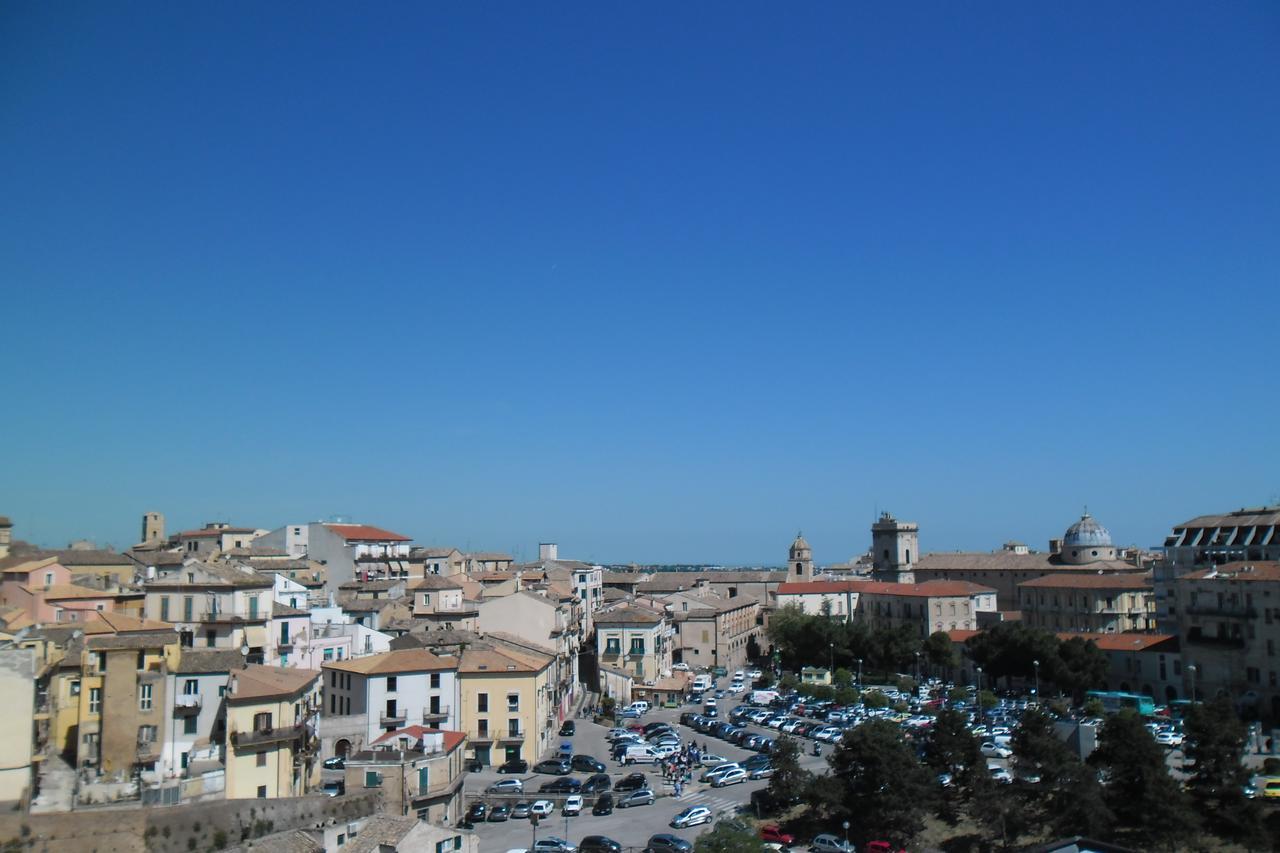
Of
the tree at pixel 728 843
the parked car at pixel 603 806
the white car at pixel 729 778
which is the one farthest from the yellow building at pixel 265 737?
the white car at pixel 729 778

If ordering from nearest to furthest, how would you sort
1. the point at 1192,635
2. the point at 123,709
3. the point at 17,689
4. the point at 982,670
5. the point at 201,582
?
1. the point at 17,689
2. the point at 123,709
3. the point at 201,582
4. the point at 1192,635
5. the point at 982,670

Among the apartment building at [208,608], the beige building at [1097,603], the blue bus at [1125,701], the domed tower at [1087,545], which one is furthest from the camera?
the domed tower at [1087,545]

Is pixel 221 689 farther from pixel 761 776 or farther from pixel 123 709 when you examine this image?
pixel 761 776

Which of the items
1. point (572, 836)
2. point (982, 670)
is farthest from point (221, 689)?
point (982, 670)

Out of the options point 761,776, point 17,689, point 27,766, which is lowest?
point 761,776

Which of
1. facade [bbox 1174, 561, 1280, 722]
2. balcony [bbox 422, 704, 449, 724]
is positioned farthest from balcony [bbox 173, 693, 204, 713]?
facade [bbox 1174, 561, 1280, 722]

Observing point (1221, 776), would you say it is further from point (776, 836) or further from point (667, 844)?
point (667, 844)

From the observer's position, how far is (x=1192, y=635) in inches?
2295

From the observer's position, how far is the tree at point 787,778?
38062 millimetres

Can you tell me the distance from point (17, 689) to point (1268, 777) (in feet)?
134

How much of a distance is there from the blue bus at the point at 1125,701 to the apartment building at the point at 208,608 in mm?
40389

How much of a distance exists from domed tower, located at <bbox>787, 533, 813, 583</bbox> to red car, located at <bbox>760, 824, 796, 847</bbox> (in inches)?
2918

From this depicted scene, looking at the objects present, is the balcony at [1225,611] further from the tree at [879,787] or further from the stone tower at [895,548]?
the stone tower at [895,548]

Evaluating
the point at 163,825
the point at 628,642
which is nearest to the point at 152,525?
the point at 628,642
